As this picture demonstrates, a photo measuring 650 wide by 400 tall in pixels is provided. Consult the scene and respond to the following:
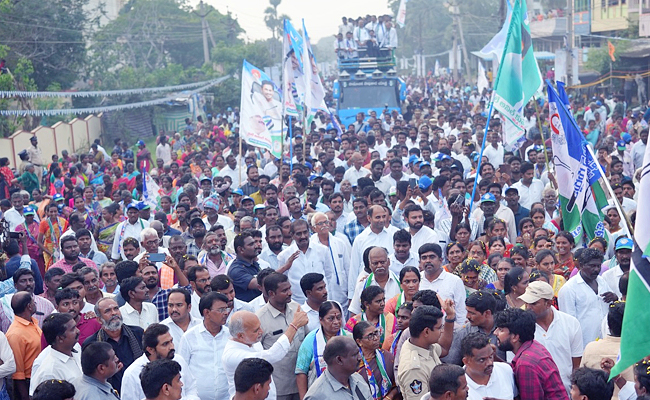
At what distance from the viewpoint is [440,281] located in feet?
22.0

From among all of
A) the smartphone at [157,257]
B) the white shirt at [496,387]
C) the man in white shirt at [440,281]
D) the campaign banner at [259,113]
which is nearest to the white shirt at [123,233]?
the smartphone at [157,257]

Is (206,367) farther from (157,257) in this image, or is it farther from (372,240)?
(372,240)

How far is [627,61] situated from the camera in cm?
3488

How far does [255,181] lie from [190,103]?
2592 cm

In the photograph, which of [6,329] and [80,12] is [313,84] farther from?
[80,12]

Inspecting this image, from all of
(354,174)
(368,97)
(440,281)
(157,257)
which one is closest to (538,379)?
(440,281)

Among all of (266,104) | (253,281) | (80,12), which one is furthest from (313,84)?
(80,12)

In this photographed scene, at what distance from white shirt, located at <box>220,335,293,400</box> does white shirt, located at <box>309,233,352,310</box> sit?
9.57ft

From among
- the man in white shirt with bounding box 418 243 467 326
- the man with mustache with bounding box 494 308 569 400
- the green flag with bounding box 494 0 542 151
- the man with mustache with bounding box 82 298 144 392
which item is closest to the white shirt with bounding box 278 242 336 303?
the man in white shirt with bounding box 418 243 467 326

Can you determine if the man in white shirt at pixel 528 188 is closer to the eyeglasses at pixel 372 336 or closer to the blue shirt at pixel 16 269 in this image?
the blue shirt at pixel 16 269

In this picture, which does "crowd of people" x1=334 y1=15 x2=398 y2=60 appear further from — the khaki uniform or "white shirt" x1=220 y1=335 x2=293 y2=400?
the khaki uniform

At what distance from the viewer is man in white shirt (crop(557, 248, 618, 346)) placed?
6641mm

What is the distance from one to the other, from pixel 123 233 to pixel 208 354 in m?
4.52

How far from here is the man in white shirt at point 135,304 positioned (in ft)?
21.8
